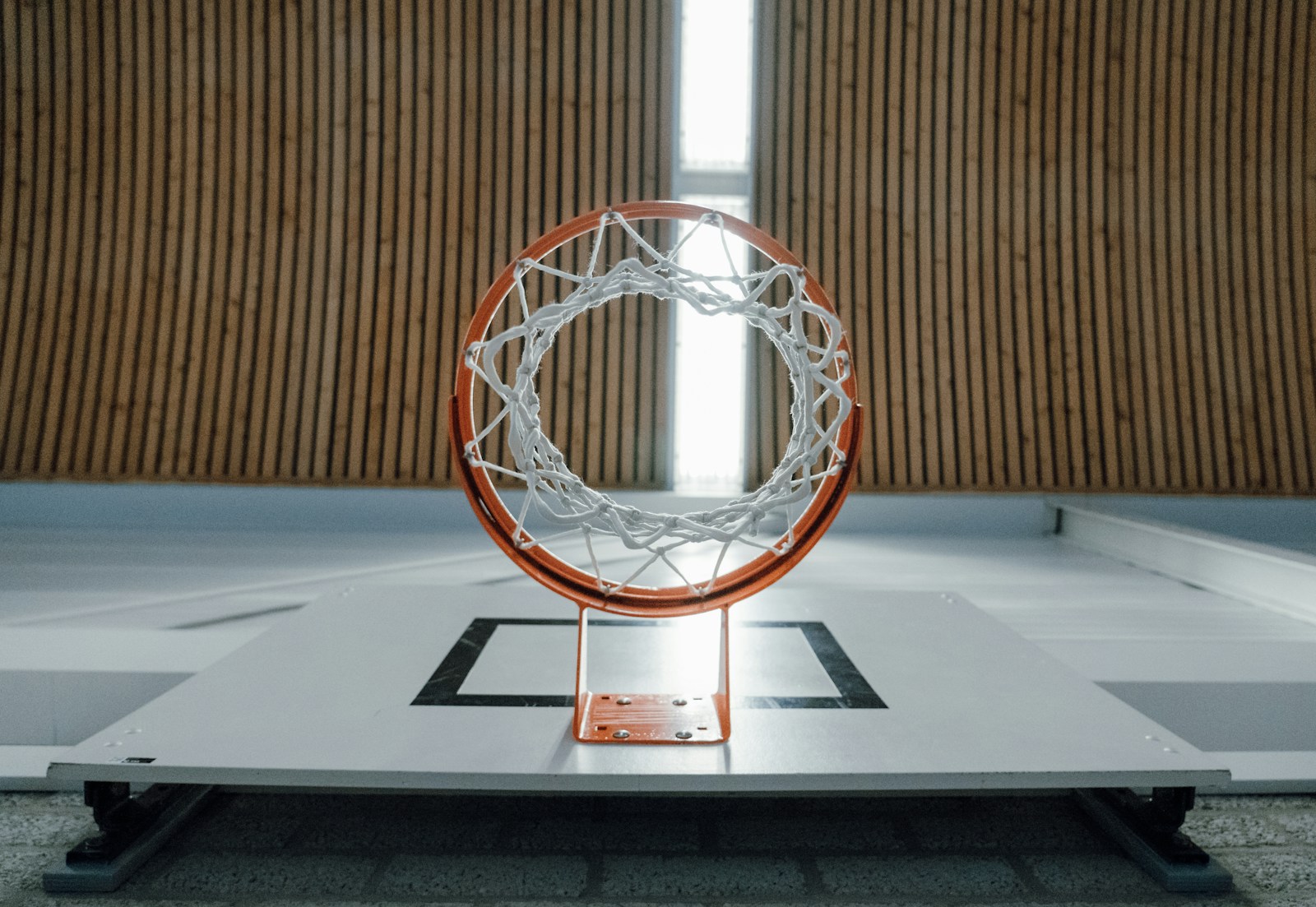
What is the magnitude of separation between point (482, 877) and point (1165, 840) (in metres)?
1.34

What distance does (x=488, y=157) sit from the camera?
604 cm

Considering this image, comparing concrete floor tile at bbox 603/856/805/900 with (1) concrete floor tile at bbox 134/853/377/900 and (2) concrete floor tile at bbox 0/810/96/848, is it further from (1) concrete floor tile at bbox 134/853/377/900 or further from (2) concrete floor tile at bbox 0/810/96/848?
(2) concrete floor tile at bbox 0/810/96/848

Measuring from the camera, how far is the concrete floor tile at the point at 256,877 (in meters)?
1.84

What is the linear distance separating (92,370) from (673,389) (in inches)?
138

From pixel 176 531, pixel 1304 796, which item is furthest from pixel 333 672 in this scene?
pixel 176 531

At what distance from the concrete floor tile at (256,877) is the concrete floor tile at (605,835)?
12.3 inches

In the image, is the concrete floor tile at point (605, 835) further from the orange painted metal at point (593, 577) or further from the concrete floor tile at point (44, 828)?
the concrete floor tile at point (44, 828)

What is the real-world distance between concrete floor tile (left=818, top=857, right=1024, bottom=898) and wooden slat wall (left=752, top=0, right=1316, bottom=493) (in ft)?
13.5

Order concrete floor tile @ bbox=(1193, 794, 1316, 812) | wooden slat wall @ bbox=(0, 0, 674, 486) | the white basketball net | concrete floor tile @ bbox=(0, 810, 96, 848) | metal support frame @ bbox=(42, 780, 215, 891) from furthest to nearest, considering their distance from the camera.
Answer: wooden slat wall @ bbox=(0, 0, 674, 486) → concrete floor tile @ bbox=(1193, 794, 1316, 812) → the white basketball net → concrete floor tile @ bbox=(0, 810, 96, 848) → metal support frame @ bbox=(42, 780, 215, 891)

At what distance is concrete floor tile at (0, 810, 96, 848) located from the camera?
2020 millimetres

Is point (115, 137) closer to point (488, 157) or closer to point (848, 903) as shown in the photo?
point (488, 157)

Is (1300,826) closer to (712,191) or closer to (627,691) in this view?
(627,691)

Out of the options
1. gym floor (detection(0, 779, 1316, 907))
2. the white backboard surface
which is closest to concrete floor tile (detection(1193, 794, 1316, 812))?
gym floor (detection(0, 779, 1316, 907))

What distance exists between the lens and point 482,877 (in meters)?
1.91
